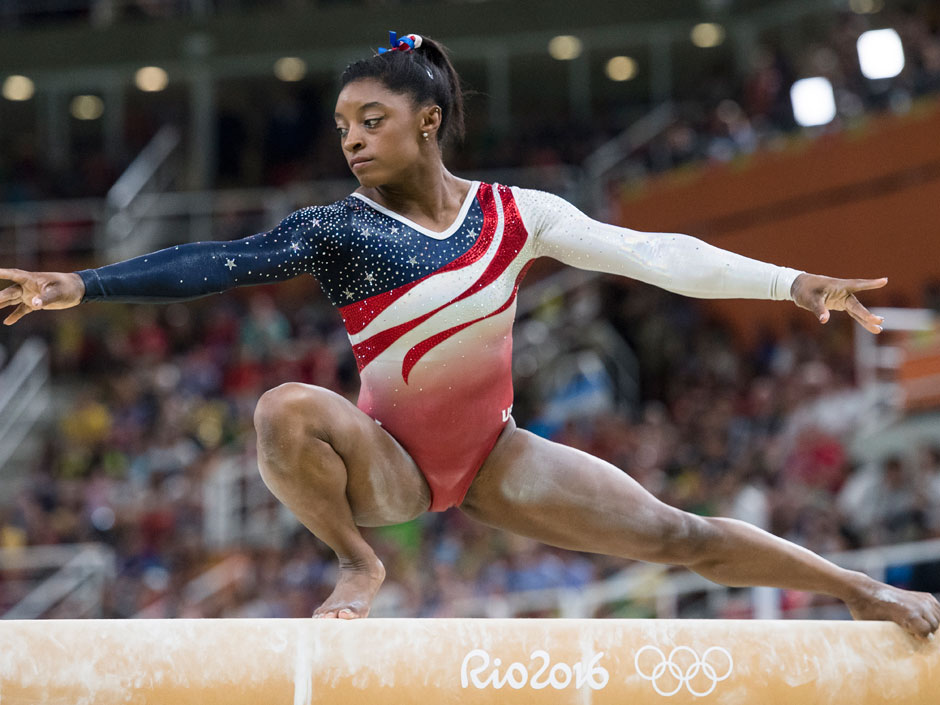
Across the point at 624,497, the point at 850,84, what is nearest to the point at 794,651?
the point at 624,497

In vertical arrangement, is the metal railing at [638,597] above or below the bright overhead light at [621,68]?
below

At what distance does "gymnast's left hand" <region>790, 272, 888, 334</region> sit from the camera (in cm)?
315

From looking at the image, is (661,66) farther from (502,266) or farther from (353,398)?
(502,266)

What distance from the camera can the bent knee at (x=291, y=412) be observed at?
321cm

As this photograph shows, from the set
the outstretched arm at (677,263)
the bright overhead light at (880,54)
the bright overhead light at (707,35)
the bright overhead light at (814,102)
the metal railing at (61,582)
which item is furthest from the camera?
the bright overhead light at (707,35)

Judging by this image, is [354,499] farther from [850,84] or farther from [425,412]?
[850,84]

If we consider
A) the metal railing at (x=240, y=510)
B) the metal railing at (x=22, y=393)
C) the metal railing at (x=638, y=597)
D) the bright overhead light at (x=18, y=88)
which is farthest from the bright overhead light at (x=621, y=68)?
the metal railing at (x=638, y=597)

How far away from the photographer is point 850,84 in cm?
1227

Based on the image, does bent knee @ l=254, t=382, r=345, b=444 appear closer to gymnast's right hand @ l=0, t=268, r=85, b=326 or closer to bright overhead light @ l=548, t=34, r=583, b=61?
gymnast's right hand @ l=0, t=268, r=85, b=326

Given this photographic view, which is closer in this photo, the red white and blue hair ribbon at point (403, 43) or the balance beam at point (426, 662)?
the balance beam at point (426, 662)

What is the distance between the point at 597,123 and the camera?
56.0ft

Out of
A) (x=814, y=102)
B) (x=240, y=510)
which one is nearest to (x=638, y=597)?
(x=240, y=510)

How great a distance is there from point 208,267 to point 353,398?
7665 mm

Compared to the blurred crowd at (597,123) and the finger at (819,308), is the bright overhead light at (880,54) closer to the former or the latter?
the blurred crowd at (597,123)
